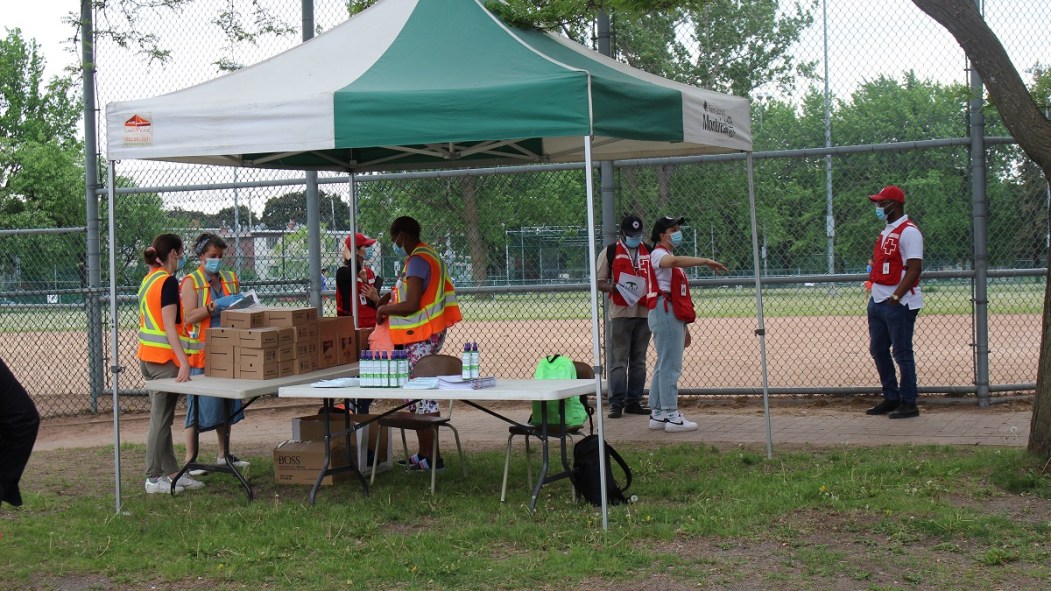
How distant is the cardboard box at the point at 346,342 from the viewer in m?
8.58

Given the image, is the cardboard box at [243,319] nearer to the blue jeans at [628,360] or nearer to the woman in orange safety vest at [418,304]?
the woman in orange safety vest at [418,304]

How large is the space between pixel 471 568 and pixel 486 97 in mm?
2768

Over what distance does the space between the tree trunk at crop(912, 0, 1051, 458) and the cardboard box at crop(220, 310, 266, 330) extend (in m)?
4.93

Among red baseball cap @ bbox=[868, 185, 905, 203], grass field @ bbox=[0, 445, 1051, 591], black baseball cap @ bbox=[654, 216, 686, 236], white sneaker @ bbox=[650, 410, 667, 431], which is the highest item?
red baseball cap @ bbox=[868, 185, 905, 203]

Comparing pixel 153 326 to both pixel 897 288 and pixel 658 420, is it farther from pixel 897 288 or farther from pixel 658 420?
pixel 897 288

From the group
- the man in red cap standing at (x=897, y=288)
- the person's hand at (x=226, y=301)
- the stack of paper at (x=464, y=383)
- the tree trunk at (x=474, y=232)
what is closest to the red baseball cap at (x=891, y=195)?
the man in red cap standing at (x=897, y=288)

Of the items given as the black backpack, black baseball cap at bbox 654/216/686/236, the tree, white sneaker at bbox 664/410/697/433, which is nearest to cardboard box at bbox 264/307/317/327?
the black backpack

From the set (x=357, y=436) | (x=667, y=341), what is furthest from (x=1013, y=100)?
(x=357, y=436)

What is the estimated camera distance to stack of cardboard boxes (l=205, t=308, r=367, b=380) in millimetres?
7621

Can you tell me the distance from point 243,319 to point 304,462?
1128mm

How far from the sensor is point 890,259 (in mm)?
9484

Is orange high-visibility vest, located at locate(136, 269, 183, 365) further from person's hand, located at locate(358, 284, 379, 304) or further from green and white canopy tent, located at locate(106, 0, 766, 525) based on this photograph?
person's hand, located at locate(358, 284, 379, 304)

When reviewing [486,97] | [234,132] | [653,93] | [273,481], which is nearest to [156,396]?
[273,481]

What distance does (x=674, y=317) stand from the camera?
30.2 feet
